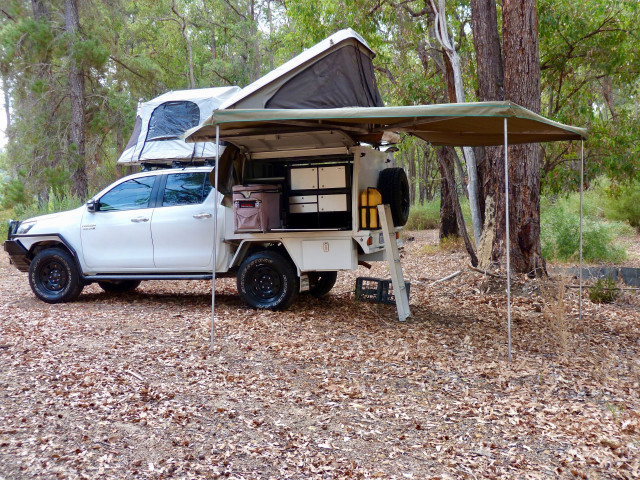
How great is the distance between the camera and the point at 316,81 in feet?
23.6

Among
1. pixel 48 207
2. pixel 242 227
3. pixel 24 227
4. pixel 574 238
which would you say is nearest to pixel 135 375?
pixel 242 227

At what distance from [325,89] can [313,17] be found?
6345mm

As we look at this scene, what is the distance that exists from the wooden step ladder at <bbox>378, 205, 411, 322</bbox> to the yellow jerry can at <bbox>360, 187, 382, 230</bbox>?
3.1 inches

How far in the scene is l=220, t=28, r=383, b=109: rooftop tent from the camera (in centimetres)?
700

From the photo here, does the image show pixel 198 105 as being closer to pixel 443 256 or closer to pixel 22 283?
pixel 22 283

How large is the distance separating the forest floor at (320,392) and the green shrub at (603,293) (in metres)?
0.19

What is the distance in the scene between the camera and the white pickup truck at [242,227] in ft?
23.6

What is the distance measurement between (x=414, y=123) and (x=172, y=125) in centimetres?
431

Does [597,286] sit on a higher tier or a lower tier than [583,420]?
higher

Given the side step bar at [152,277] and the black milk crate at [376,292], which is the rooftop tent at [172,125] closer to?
the side step bar at [152,277]

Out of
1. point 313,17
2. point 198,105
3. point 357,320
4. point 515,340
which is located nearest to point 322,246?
point 357,320

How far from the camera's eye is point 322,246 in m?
7.22

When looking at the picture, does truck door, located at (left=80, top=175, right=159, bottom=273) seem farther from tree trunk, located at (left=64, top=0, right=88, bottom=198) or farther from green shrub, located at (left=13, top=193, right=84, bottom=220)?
tree trunk, located at (left=64, top=0, right=88, bottom=198)

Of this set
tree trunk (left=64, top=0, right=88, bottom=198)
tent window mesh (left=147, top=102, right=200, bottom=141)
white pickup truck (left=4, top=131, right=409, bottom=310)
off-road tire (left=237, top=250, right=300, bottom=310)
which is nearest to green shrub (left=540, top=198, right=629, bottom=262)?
white pickup truck (left=4, top=131, right=409, bottom=310)
